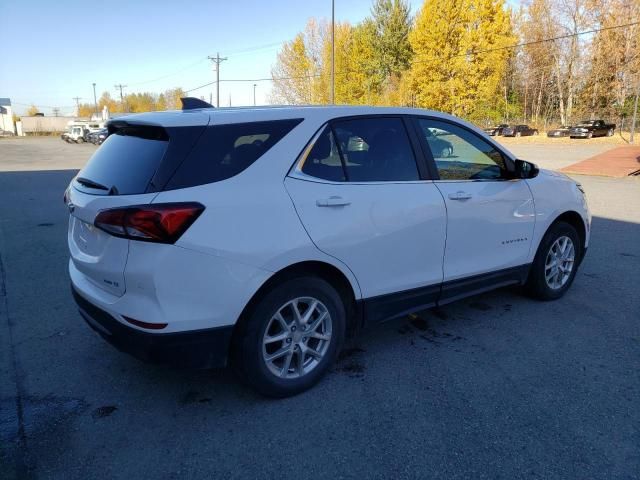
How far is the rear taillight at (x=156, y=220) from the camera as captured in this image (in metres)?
2.45

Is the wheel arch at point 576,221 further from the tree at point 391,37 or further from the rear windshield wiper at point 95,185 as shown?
the tree at point 391,37

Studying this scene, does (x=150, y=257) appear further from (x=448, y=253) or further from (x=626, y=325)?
(x=626, y=325)

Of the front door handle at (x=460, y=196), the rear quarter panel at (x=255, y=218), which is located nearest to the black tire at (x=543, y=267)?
the front door handle at (x=460, y=196)

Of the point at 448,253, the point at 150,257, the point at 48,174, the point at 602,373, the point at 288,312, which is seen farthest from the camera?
the point at 48,174

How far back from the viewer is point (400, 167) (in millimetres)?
3432

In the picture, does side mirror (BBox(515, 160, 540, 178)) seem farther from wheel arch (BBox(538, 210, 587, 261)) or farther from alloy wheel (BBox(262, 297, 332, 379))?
alloy wheel (BBox(262, 297, 332, 379))

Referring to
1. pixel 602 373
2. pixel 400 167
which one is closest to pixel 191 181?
pixel 400 167

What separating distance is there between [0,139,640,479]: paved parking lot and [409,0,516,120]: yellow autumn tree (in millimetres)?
38981

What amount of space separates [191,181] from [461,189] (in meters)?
2.06

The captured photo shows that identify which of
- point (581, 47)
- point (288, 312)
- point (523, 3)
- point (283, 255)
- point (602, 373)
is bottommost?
point (602, 373)

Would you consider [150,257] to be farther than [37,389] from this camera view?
No

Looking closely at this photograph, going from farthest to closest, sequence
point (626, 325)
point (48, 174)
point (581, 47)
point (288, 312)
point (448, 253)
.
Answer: point (581, 47) < point (48, 174) < point (626, 325) < point (448, 253) < point (288, 312)

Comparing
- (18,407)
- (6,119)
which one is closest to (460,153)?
(18,407)

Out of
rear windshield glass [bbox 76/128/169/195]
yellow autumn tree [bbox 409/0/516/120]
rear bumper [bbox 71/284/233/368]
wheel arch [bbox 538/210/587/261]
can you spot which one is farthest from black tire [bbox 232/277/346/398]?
yellow autumn tree [bbox 409/0/516/120]
